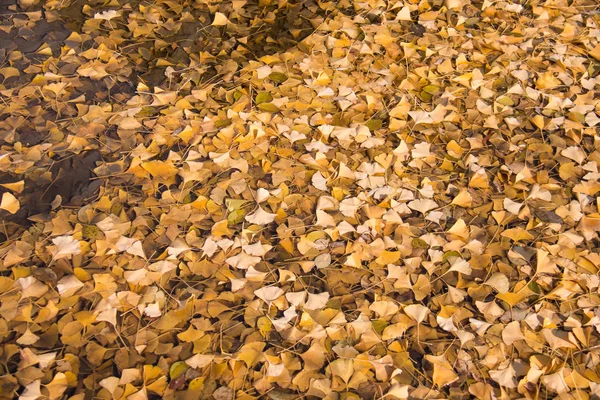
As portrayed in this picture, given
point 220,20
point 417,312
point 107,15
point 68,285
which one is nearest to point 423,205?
point 417,312

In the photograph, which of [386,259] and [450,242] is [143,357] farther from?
[450,242]

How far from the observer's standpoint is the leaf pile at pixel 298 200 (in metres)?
1.22

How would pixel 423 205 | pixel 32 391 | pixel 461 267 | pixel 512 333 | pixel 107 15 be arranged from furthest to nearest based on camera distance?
1. pixel 107 15
2. pixel 423 205
3. pixel 461 267
4. pixel 512 333
5. pixel 32 391

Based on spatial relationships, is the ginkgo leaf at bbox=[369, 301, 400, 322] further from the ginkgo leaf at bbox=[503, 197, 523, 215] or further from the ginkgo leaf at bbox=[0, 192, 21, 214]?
the ginkgo leaf at bbox=[0, 192, 21, 214]

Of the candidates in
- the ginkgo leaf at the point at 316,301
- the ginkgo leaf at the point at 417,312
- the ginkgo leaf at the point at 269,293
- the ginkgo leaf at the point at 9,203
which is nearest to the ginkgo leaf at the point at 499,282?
the ginkgo leaf at the point at 417,312

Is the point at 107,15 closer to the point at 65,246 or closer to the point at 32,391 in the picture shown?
the point at 65,246

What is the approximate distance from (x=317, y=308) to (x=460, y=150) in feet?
2.22

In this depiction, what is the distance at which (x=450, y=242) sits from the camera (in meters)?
1.44

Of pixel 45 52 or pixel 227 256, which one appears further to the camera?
pixel 45 52

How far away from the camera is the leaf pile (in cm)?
122

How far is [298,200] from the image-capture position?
1.51m

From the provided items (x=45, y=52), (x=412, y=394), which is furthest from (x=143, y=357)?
(x=45, y=52)

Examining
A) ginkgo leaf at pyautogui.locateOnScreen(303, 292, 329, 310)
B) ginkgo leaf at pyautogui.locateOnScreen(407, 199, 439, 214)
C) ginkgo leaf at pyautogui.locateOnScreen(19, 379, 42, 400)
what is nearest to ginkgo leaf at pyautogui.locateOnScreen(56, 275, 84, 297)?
ginkgo leaf at pyautogui.locateOnScreen(19, 379, 42, 400)

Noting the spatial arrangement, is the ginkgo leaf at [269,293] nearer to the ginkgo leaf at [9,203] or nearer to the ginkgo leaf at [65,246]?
the ginkgo leaf at [65,246]
